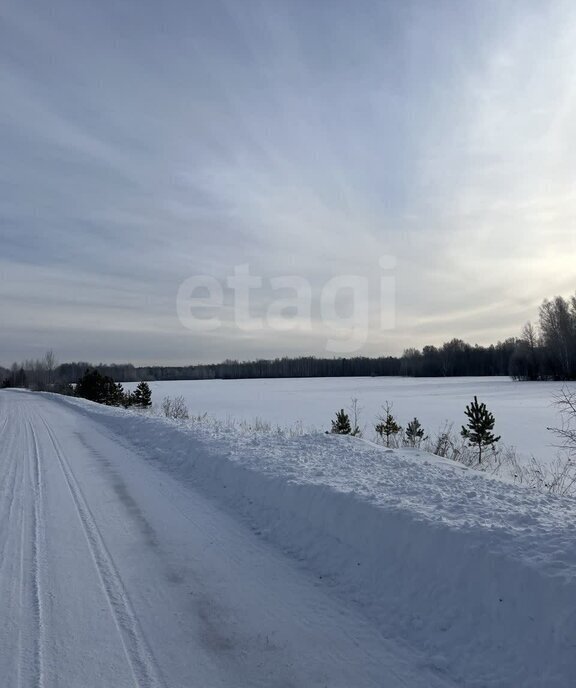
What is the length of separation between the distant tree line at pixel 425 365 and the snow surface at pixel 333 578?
43.6m

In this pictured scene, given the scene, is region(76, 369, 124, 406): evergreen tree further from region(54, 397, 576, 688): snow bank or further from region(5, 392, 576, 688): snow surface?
region(54, 397, 576, 688): snow bank

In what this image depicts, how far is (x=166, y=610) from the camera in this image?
13.1ft

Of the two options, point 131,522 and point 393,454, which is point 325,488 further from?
point 393,454

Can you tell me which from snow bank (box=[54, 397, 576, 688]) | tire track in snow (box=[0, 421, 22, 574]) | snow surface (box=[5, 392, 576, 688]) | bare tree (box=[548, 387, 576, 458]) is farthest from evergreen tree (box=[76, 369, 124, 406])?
snow bank (box=[54, 397, 576, 688])

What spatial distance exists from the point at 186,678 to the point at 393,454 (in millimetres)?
7530

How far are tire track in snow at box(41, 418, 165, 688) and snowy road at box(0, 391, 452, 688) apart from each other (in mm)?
12

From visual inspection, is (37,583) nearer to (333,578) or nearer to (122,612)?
(122,612)

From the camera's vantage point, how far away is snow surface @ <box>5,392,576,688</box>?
3.29 metres

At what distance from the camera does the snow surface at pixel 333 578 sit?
10.8ft

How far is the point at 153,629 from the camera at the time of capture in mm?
3691

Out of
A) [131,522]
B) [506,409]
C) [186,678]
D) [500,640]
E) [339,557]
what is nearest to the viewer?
Answer: [186,678]

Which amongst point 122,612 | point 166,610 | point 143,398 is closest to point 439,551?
point 166,610

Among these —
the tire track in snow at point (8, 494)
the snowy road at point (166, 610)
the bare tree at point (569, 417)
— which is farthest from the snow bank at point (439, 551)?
the tire track in snow at point (8, 494)

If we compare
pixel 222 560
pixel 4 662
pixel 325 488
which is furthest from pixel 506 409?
pixel 4 662
